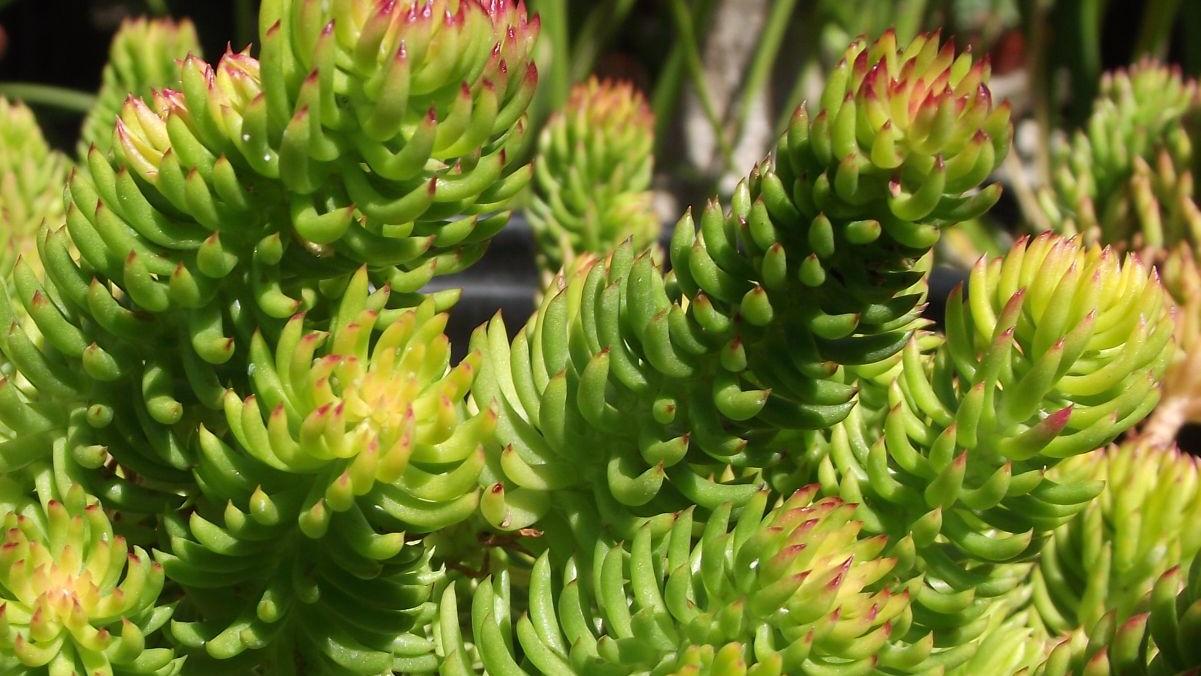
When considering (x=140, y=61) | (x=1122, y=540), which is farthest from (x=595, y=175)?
(x=1122, y=540)

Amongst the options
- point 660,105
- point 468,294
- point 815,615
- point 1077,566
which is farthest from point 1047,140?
point 815,615

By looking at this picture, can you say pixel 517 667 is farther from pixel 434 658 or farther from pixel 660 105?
pixel 660 105

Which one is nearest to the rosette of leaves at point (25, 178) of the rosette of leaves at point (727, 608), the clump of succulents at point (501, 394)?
the clump of succulents at point (501, 394)

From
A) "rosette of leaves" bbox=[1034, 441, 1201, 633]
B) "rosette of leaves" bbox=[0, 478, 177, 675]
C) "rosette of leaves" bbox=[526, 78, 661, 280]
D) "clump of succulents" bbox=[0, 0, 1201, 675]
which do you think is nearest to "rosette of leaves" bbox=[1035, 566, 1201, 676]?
"clump of succulents" bbox=[0, 0, 1201, 675]

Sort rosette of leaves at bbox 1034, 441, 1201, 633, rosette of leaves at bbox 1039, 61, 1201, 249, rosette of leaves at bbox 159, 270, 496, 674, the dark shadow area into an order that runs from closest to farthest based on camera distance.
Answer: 1. rosette of leaves at bbox 159, 270, 496, 674
2. rosette of leaves at bbox 1034, 441, 1201, 633
3. rosette of leaves at bbox 1039, 61, 1201, 249
4. the dark shadow area

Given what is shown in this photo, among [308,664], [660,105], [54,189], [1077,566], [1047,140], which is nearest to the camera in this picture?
[308,664]

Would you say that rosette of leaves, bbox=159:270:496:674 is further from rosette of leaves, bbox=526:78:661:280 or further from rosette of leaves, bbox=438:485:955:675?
rosette of leaves, bbox=526:78:661:280

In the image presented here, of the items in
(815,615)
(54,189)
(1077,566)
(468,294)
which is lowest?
(468,294)
